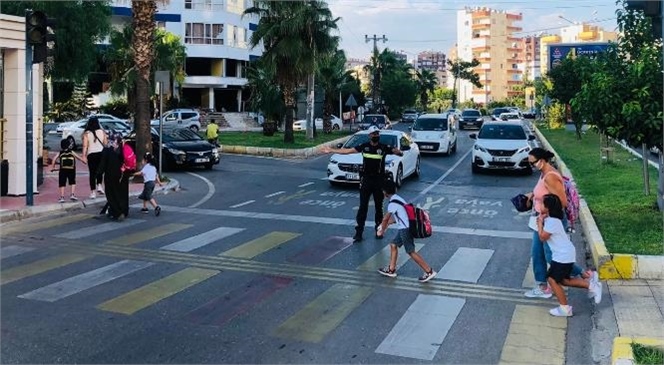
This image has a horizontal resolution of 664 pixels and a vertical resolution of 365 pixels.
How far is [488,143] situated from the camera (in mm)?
21344

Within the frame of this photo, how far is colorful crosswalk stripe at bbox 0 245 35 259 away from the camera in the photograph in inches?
376

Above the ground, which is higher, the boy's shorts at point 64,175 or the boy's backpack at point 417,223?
the boy's shorts at point 64,175

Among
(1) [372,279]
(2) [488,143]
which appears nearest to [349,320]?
(1) [372,279]

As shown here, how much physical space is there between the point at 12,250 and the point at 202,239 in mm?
2775

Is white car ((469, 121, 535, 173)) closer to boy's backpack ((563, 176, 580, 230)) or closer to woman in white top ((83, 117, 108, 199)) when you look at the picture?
woman in white top ((83, 117, 108, 199))

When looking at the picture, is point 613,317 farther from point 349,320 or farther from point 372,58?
point 372,58

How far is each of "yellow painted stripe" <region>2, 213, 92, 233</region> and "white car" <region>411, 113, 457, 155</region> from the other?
16.6 m

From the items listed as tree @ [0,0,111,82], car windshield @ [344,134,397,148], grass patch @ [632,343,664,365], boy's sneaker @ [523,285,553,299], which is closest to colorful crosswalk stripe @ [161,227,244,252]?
boy's sneaker @ [523,285,553,299]

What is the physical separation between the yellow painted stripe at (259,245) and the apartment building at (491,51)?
5769 inches

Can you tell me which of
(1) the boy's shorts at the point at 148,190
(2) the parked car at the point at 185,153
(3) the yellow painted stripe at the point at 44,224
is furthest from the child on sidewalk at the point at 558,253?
(2) the parked car at the point at 185,153

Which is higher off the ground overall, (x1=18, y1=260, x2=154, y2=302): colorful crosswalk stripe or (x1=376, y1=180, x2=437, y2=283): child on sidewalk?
(x1=376, y1=180, x2=437, y2=283): child on sidewalk

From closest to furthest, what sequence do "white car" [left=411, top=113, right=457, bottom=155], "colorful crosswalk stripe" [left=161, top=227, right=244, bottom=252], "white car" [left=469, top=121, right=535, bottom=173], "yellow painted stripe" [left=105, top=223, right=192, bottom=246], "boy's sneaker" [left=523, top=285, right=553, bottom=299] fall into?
1. "boy's sneaker" [left=523, top=285, right=553, bottom=299]
2. "colorful crosswalk stripe" [left=161, top=227, right=244, bottom=252]
3. "yellow painted stripe" [left=105, top=223, right=192, bottom=246]
4. "white car" [left=469, top=121, right=535, bottom=173]
5. "white car" [left=411, top=113, right=457, bottom=155]

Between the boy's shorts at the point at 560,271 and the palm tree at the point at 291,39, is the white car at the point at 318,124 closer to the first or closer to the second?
the palm tree at the point at 291,39

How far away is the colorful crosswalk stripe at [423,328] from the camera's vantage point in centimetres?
591
